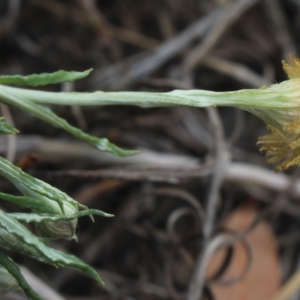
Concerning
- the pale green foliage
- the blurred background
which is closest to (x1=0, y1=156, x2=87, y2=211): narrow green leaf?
the pale green foliage

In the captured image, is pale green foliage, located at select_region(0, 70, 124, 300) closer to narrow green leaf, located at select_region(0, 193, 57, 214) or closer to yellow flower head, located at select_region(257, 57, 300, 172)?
narrow green leaf, located at select_region(0, 193, 57, 214)

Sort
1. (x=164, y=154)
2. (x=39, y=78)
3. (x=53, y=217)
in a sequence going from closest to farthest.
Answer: (x=53, y=217) < (x=39, y=78) < (x=164, y=154)

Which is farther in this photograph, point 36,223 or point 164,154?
point 164,154

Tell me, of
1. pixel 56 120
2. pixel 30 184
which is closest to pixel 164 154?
pixel 56 120

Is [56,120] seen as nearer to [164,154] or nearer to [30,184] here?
[30,184]

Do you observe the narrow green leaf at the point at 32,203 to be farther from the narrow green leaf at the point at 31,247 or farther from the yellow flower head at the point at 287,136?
the yellow flower head at the point at 287,136
